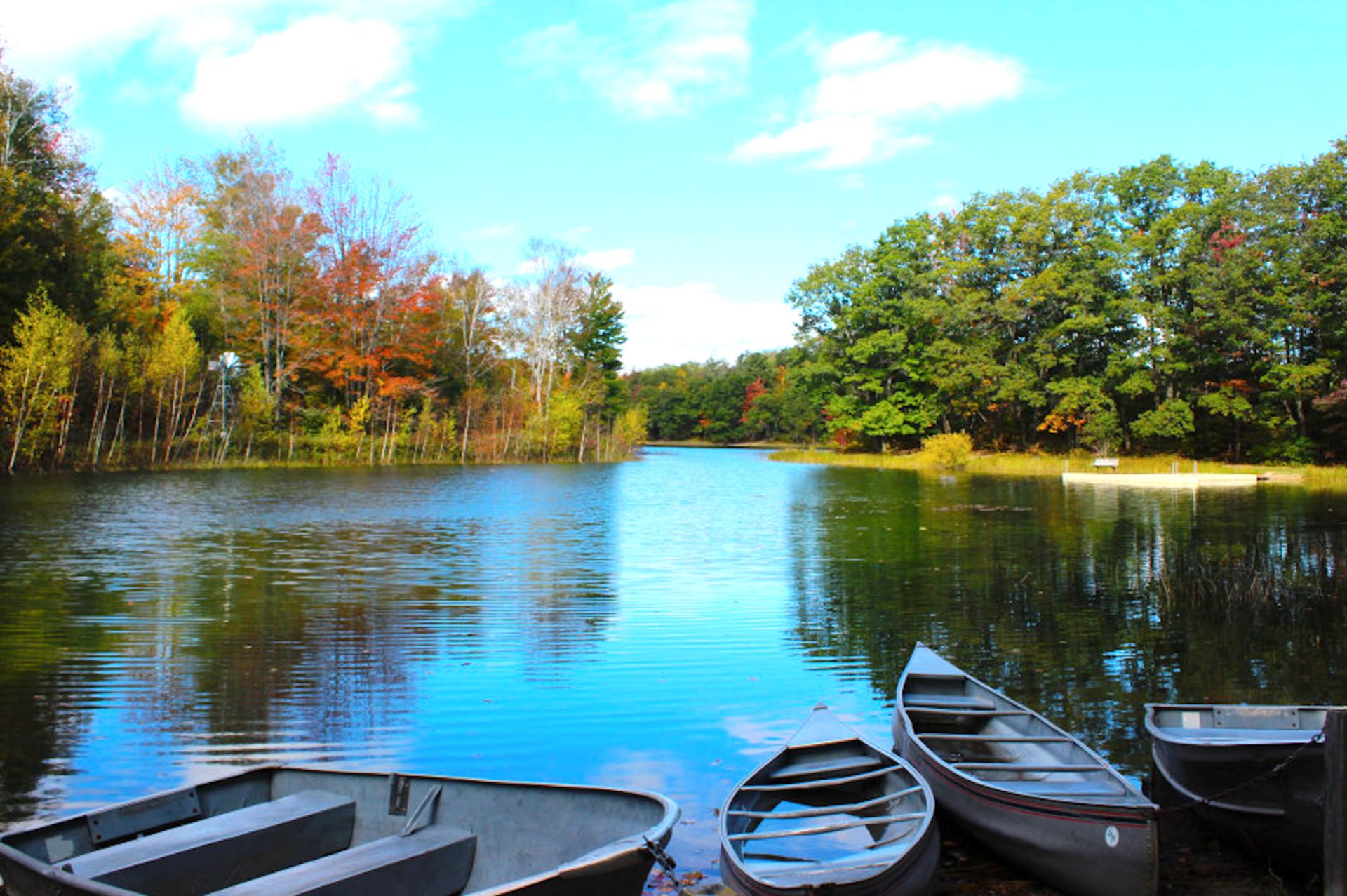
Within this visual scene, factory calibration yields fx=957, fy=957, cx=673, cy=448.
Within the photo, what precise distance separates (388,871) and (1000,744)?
389 centimetres

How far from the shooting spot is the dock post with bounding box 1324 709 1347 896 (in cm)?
428

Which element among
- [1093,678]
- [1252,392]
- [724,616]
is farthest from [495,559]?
[1252,392]

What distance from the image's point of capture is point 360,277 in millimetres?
49188

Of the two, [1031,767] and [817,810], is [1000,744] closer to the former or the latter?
[1031,767]

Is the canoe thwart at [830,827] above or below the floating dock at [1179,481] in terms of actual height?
below

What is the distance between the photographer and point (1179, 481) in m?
36.3

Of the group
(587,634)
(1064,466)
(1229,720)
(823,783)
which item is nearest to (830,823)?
(823,783)

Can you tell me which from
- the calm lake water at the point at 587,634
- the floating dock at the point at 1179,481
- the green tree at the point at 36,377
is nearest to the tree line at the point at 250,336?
the green tree at the point at 36,377

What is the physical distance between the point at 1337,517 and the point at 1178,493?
10.0 meters

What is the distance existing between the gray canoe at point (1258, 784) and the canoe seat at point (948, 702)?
1237 mm

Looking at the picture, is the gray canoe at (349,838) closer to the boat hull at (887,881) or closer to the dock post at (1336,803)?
the boat hull at (887,881)

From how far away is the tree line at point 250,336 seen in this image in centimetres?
3384

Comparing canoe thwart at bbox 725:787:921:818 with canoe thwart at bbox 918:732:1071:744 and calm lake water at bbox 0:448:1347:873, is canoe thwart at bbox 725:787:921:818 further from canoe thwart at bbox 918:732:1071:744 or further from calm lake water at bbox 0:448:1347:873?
canoe thwart at bbox 918:732:1071:744

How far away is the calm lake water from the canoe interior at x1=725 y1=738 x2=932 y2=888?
46 centimetres
